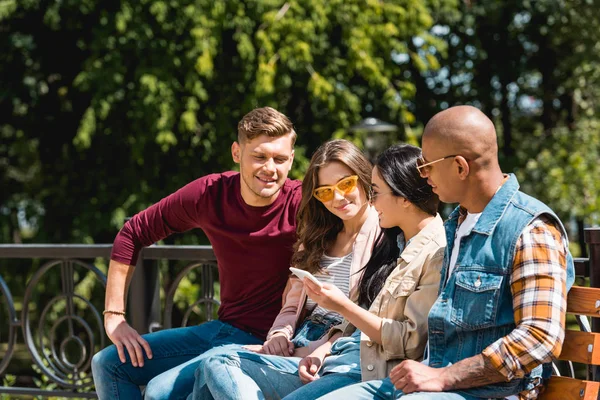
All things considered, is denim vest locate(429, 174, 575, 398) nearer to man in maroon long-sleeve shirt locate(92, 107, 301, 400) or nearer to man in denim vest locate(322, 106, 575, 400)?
man in denim vest locate(322, 106, 575, 400)

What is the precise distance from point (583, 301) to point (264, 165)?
4.98ft

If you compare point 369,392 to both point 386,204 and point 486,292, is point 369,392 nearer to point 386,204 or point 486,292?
point 486,292

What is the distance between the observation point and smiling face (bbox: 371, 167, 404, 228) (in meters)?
3.16

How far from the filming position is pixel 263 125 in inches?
146

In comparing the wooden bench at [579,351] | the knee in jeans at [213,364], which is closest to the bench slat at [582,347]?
the wooden bench at [579,351]

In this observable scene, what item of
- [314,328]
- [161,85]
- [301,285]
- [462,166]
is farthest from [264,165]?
[161,85]

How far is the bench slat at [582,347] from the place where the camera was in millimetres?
2697

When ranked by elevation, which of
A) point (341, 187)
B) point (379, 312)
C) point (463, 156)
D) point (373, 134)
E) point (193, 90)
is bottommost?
point (379, 312)

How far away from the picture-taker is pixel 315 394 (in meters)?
3.02

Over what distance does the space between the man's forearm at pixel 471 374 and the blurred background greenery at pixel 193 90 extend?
23.8 feet

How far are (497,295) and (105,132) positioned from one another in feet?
31.0

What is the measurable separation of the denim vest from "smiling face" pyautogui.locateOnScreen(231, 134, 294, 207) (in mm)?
1214

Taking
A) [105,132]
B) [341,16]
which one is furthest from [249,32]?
[105,132]

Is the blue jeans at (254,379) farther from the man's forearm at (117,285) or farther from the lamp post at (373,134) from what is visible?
the lamp post at (373,134)
